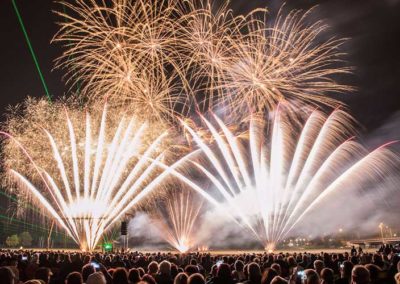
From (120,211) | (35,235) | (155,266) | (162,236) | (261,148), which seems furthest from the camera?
(35,235)

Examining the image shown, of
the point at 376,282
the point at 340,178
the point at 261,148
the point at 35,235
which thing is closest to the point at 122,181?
the point at 261,148

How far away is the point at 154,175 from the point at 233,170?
8066mm

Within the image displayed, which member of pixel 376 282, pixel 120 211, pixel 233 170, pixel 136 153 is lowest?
pixel 376 282

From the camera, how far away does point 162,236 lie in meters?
62.8

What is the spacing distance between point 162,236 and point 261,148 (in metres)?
37.4

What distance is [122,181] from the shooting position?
33.1 m

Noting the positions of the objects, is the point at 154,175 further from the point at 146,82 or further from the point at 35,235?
the point at 35,235

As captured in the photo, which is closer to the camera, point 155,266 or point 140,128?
point 155,266

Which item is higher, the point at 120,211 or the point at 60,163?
the point at 60,163

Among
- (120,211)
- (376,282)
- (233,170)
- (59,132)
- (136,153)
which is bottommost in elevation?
(376,282)

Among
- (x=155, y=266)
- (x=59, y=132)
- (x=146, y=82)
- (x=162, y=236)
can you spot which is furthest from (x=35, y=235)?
(x=155, y=266)

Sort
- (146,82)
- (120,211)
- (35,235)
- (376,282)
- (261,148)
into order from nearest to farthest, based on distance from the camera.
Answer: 1. (376,282)
2. (146,82)
3. (261,148)
4. (120,211)
5. (35,235)

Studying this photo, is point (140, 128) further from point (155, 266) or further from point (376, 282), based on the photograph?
point (376, 282)

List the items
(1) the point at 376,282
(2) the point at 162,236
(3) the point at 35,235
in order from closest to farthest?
1. (1) the point at 376,282
2. (2) the point at 162,236
3. (3) the point at 35,235
